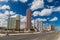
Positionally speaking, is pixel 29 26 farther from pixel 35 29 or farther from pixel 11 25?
pixel 11 25

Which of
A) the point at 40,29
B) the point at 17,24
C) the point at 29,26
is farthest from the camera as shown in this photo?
the point at 40,29

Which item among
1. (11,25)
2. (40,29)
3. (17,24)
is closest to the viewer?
(11,25)

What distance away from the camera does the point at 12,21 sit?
139m

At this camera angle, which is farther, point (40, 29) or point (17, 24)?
point (40, 29)

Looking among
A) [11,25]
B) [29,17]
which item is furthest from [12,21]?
[29,17]

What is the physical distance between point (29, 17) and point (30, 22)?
17.0 feet

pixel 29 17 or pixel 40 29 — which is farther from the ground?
pixel 29 17

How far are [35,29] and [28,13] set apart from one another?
27.6m

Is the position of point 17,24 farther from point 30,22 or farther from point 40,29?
point 40,29

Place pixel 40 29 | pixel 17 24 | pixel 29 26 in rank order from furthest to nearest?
pixel 40 29
pixel 29 26
pixel 17 24

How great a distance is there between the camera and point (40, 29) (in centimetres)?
19600

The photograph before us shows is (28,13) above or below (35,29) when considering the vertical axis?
above

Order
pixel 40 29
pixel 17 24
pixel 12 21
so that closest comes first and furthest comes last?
A: pixel 12 21
pixel 17 24
pixel 40 29

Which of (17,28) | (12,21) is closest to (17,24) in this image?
(17,28)
